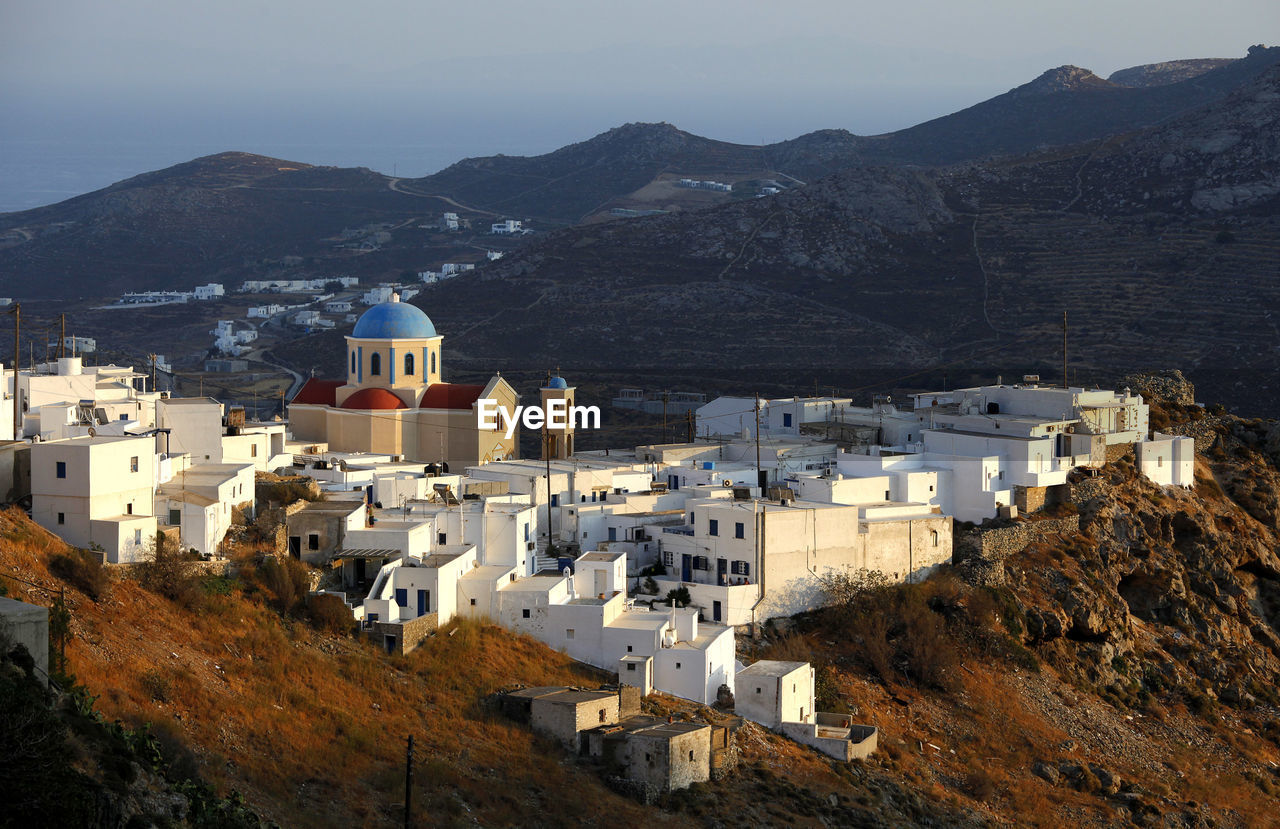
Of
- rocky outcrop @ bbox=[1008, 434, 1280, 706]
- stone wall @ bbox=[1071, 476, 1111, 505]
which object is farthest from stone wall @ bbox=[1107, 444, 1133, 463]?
stone wall @ bbox=[1071, 476, 1111, 505]

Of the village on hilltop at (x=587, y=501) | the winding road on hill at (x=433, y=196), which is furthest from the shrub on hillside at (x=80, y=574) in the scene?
the winding road on hill at (x=433, y=196)

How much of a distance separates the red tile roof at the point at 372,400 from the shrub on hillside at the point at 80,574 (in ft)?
57.8

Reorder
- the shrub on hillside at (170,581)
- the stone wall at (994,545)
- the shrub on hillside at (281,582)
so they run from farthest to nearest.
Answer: the stone wall at (994,545), the shrub on hillside at (281,582), the shrub on hillside at (170,581)

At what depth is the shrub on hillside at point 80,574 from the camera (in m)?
23.1

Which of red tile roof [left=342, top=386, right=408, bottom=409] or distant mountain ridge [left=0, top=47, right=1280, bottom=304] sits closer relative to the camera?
red tile roof [left=342, top=386, right=408, bottom=409]

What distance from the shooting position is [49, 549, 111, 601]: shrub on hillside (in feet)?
75.9

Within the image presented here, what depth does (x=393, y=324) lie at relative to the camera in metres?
42.8

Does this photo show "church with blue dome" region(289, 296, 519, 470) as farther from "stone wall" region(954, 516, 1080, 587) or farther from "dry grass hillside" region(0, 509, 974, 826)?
"dry grass hillside" region(0, 509, 974, 826)

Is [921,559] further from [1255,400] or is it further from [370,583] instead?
[1255,400]

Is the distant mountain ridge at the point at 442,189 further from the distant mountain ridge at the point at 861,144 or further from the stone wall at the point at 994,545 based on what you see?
the stone wall at the point at 994,545

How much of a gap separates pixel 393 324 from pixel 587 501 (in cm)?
1120

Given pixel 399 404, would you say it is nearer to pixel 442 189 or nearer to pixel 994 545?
pixel 994 545

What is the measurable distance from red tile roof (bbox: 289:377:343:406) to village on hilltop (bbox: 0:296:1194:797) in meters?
0.07

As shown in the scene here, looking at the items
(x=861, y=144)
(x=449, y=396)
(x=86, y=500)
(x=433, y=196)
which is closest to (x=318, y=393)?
(x=449, y=396)
